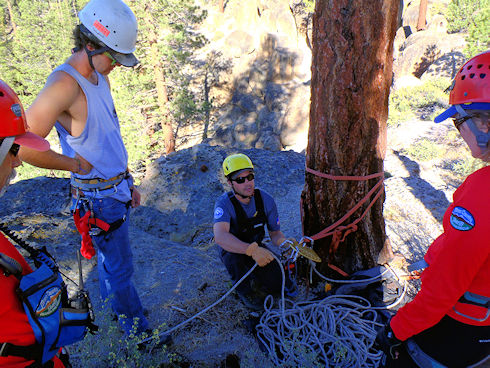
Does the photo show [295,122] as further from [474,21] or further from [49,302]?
[49,302]

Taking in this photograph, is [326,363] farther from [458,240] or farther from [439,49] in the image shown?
[439,49]

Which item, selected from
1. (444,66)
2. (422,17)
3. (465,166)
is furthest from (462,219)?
(422,17)

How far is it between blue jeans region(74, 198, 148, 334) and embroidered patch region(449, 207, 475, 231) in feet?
6.99

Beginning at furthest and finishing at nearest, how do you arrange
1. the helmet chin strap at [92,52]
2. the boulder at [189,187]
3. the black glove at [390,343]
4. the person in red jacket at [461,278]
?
the boulder at [189,187], the helmet chin strap at [92,52], the black glove at [390,343], the person in red jacket at [461,278]

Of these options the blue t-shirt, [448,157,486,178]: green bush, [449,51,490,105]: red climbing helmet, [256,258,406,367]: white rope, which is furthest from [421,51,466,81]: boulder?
[449,51,490,105]: red climbing helmet

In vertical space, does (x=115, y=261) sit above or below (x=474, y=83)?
below

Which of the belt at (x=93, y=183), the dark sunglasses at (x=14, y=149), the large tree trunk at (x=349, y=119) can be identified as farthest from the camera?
the large tree trunk at (x=349, y=119)

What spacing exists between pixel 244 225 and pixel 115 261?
3.90 feet

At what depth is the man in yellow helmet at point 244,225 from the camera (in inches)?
112

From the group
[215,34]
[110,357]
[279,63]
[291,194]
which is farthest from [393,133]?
[215,34]

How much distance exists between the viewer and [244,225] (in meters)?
3.00

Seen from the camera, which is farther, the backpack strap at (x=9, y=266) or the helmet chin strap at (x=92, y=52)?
the helmet chin strap at (x=92, y=52)

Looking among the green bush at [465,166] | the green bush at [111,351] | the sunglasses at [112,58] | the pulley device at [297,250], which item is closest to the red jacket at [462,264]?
the pulley device at [297,250]

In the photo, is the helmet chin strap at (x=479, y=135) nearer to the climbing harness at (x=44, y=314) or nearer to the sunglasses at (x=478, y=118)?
the sunglasses at (x=478, y=118)
